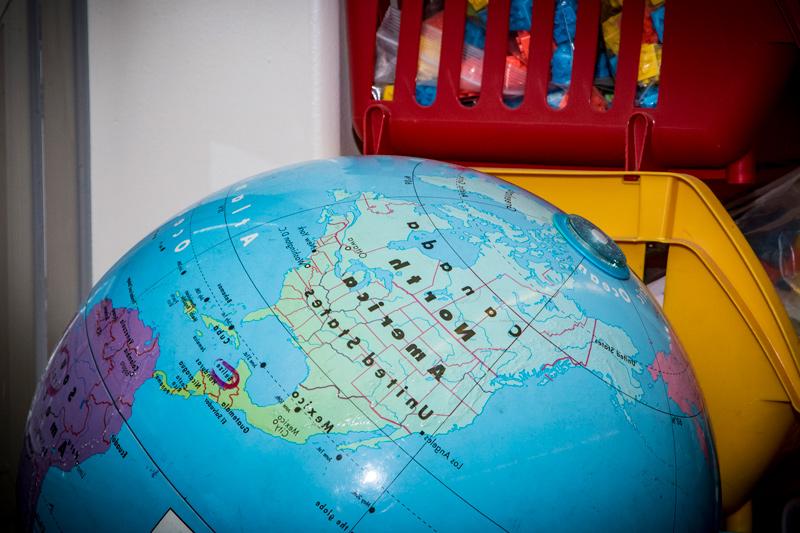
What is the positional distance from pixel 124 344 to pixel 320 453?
20 centimetres

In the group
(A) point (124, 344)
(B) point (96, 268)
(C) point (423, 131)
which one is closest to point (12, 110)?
(B) point (96, 268)

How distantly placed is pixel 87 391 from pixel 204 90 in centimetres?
74

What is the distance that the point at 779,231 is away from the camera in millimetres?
1298

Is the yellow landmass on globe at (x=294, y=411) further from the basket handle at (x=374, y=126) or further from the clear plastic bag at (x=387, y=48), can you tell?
the clear plastic bag at (x=387, y=48)

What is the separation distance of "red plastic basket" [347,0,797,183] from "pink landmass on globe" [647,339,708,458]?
0.39 metres

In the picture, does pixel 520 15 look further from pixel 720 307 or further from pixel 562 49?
pixel 720 307

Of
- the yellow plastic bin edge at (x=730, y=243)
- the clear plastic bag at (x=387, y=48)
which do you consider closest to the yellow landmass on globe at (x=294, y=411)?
the yellow plastic bin edge at (x=730, y=243)

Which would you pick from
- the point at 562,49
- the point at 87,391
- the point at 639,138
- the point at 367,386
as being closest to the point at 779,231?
the point at 639,138

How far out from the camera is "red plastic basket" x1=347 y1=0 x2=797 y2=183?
1.10 metres

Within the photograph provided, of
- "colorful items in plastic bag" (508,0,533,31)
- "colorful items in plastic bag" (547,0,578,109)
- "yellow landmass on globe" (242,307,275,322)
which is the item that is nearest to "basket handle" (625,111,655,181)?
"colorful items in plastic bag" (547,0,578,109)

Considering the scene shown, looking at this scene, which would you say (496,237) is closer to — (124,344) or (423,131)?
(124,344)

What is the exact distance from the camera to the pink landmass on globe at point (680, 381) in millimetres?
708

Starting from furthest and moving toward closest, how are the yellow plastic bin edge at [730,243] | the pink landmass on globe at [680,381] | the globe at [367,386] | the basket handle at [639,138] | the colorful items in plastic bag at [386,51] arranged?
the colorful items in plastic bag at [386,51] → the basket handle at [639,138] → the yellow plastic bin edge at [730,243] → the pink landmass on globe at [680,381] → the globe at [367,386]

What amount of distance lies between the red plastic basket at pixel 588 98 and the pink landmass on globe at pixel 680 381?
0.39m
